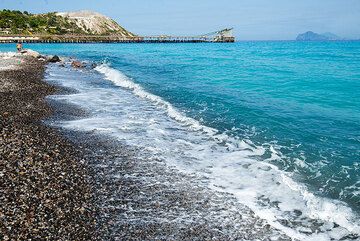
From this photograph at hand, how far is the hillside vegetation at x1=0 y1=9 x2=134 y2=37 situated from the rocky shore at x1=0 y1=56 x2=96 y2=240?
12299cm

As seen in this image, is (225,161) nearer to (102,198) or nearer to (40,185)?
(102,198)

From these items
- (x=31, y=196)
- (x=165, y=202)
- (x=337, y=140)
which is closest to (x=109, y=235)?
(x=165, y=202)

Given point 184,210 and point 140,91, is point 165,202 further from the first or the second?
point 140,91

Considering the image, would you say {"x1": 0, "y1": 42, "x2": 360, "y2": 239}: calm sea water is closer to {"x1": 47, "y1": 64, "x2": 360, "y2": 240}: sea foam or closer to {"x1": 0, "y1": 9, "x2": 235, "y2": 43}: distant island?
{"x1": 47, "y1": 64, "x2": 360, "y2": 240}: sea foam

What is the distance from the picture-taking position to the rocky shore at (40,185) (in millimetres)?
6914

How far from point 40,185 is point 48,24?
165387 mm

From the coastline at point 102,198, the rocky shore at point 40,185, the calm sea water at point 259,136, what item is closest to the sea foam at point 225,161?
the calm sea water at point 259,136

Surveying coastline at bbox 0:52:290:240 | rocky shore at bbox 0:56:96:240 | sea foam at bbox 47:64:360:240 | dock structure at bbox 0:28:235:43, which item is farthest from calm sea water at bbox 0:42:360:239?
dock structure at bbox 0:28:235:43

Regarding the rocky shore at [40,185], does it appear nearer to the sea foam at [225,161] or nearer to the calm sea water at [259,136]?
the sea foam at [225,161]

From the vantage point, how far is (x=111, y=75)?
3694cm

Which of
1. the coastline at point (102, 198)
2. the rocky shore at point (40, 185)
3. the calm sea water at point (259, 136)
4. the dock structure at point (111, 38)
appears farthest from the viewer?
the dock structure at point (111, 38)

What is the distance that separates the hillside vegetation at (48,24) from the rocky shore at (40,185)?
12299cm

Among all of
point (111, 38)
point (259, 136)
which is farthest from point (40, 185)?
point (111, 38)

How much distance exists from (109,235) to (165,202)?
199 cm
